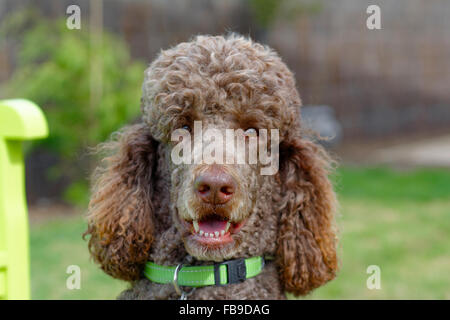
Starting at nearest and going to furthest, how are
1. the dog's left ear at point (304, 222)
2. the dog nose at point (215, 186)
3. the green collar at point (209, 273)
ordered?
the dog nose at point (215, 186) < the green collar at point (209, 273) < the dog's left ear at point (304, 222)

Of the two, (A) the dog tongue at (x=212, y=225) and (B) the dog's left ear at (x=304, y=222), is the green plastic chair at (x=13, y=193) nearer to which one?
(A) the dog tongue at (x=212, y=225)

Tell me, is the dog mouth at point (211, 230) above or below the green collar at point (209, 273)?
above

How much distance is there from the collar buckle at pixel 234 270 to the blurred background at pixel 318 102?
0.60 metres

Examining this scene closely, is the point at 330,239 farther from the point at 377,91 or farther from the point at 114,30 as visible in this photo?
the point at 377,91

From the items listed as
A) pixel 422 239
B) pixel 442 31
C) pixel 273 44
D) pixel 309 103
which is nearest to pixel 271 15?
pixel 273 44

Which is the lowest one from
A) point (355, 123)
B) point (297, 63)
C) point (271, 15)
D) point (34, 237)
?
point (34, 237)

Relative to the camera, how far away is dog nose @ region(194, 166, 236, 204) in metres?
1.78

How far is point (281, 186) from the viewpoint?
7.16 ft

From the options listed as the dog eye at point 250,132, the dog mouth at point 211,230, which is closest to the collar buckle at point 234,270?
the dog mouth at point 211,230

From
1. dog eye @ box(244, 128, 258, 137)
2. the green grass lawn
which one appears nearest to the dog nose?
dog eye @ box(244, 128, 258, 137)

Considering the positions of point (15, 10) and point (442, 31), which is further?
point (442, 31)

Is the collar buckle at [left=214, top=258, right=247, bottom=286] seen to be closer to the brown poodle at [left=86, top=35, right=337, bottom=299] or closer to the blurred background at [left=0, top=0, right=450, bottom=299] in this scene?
the brown poodle at [left=86, top=35, right=337, bottom=299]

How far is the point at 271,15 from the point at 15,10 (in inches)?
162

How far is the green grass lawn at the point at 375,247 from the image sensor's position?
3.91m
